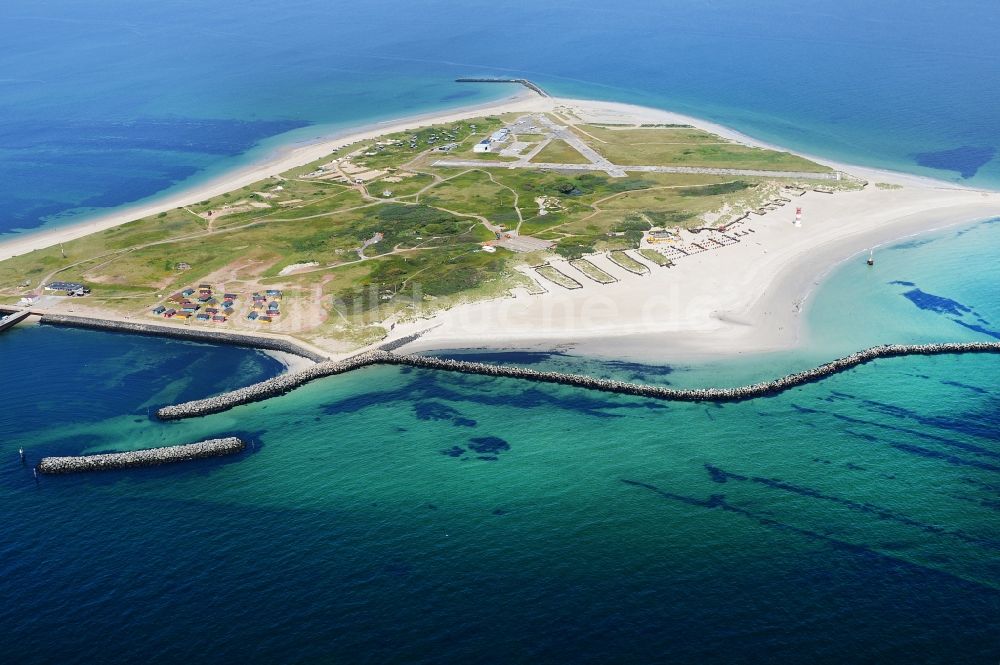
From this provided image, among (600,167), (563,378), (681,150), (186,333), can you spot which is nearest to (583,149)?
(600,167)

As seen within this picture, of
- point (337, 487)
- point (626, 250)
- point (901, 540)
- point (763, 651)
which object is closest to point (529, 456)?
point (337, 487)

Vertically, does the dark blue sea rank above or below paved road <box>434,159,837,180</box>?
below

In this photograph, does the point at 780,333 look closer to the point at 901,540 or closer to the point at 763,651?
the point at 901,540

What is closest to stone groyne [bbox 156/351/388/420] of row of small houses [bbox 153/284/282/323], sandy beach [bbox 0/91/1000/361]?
sandy beach [bbox 0/91/1000/361]

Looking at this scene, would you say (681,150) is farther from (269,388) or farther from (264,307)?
(269,388)

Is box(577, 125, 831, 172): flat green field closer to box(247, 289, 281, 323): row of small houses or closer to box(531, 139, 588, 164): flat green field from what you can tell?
box(531, 139, 588, 164): flat green field

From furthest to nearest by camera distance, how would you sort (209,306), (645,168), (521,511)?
(645,168)
(209,306)
(521,511)
